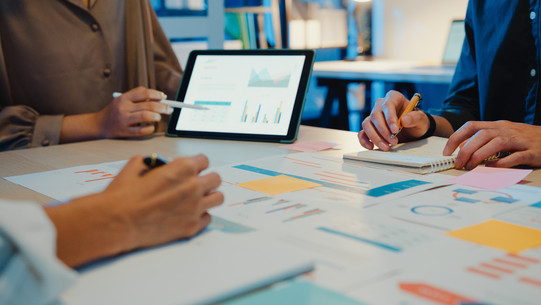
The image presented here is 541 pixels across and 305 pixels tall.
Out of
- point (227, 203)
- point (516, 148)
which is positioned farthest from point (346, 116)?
point (227, 203)

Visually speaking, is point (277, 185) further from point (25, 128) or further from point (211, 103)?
point (25, 128)

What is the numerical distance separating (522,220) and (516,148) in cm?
37

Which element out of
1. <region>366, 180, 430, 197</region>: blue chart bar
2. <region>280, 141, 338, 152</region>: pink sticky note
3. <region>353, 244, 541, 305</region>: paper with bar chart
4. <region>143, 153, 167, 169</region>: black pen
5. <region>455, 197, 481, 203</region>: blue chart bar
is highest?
<region>143, 153, 167, 169</region>: black pen

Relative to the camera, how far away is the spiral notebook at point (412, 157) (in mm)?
1068

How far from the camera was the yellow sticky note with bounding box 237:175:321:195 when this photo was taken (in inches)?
36.9

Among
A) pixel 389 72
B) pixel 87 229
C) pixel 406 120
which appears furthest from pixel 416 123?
pixel 389 72

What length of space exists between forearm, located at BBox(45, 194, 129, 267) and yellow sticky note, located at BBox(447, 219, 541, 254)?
424 mm

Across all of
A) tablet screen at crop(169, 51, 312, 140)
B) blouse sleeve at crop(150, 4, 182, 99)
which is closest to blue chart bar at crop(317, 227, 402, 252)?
tablet screen at crop(169, 51, 312, 140)

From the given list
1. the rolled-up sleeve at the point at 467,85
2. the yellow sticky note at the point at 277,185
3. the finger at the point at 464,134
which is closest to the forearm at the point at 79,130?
the yellow sticky note at the point at 277,185

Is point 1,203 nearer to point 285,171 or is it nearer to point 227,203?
point 227,203

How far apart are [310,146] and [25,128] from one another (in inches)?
31.4

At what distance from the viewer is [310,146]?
135 cm

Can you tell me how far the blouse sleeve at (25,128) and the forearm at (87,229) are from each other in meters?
0.97

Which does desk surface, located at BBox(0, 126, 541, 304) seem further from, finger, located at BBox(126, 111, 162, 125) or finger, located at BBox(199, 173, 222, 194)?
finger, located at BBox(126, 111, 162, 125)
